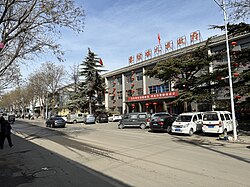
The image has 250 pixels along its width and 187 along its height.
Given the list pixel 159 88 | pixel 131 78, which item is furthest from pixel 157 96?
pixel 131 78

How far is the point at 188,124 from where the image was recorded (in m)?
16.8

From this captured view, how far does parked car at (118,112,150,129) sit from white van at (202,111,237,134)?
8.76m

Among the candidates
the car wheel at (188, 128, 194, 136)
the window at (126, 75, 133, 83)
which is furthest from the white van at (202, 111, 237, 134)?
the window at (126, 75, 133, 83)

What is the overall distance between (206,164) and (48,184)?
5.19m

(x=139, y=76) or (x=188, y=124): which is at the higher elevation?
(x=139, y=76)

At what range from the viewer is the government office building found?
1281 inches

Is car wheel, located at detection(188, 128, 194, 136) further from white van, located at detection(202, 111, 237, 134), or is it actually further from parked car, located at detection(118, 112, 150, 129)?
parked car, located at detection(118, 112, 150, 129)

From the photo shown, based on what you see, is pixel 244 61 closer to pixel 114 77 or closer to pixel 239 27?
pixel 239 27

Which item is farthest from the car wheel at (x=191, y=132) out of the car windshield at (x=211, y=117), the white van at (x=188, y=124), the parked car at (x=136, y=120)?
the parked car at (x=136, y=120)

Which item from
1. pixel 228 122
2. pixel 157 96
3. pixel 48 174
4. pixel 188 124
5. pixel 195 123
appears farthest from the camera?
pixel 157 96

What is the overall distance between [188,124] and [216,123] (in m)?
2.05

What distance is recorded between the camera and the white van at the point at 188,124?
54.8ft

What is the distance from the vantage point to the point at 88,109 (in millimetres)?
46125

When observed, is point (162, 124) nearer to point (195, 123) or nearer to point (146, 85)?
point (195, 123)
